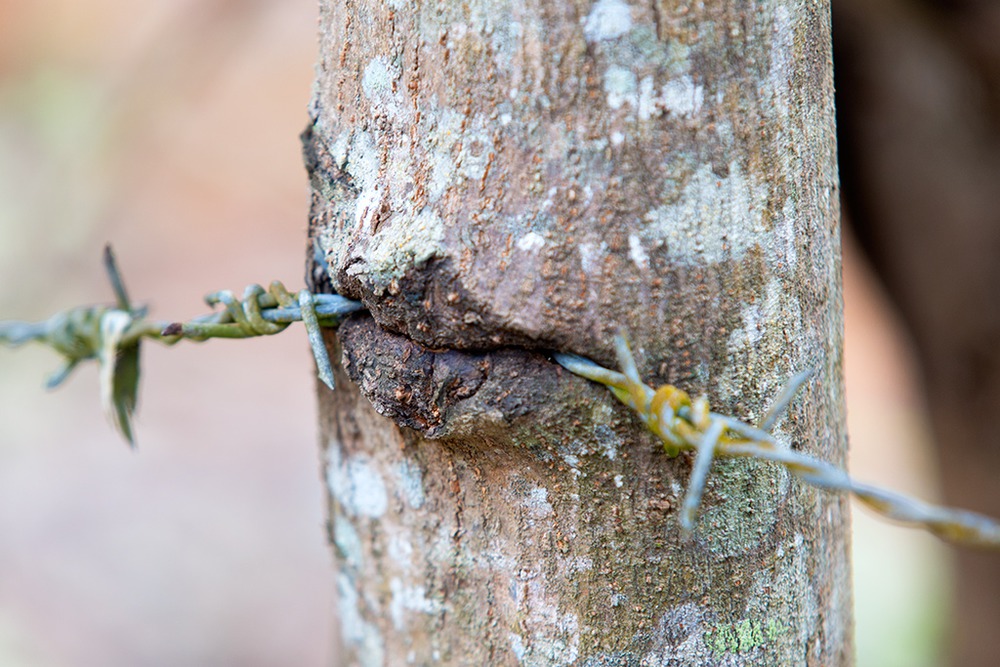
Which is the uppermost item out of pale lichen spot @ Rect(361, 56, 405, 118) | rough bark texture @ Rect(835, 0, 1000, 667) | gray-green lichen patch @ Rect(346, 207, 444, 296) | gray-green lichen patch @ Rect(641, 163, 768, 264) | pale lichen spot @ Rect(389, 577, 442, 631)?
rough bark texture @ Rect(835, 0, 1000, 667)

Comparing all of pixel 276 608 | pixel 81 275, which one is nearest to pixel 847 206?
pixel 276 608

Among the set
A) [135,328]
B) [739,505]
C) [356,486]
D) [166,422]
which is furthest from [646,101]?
[166,422]

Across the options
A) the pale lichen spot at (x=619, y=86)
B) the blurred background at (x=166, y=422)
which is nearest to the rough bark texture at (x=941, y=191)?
the blurred background at (x=166, y=422)

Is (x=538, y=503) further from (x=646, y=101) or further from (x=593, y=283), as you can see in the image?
(x=646, y=101)

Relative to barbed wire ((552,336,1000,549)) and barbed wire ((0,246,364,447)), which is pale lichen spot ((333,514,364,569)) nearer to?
barbed wire ((0,246,364,447))

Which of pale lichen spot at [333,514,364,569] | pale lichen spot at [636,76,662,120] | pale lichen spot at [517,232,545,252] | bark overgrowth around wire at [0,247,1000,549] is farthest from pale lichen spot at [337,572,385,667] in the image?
pale lichen spot at [636,76,662,120]

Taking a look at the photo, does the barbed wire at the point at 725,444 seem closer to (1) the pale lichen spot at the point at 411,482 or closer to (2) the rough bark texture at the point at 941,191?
(1) the pale lichen spot at the point at 411,482

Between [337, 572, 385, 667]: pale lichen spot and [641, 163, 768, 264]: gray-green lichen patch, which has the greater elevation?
[641, 163, 768, 264]: gray-green lichen patch
